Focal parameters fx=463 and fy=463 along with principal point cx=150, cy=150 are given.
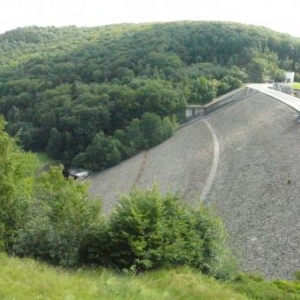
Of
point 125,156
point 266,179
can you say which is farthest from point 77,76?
point 266,179

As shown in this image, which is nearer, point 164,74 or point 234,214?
point 234,214

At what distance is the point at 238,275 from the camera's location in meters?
16.2

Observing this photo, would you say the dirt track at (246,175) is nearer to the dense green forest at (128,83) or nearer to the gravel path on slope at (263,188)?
the gravel path on slope at (263,188)

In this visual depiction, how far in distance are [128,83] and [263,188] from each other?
42665 mm

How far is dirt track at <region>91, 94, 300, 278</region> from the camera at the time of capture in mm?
24141

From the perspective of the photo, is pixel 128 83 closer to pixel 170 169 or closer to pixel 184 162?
pixel 170 169

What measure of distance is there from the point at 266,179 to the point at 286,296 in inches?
689

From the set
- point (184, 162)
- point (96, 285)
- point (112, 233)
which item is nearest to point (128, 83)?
point (184, 162)

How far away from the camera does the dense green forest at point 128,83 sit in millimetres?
58344

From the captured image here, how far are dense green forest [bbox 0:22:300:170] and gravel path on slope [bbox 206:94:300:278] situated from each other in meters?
15.1

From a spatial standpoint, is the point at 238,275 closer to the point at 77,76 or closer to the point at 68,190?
the point at 68,190

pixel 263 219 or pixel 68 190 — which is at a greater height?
pixel 68 190

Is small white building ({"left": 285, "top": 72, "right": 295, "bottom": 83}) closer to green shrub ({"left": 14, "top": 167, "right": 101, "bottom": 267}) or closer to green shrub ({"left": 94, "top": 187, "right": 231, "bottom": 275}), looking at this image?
green shrub ({"left": 94, "top": 187, "right": 231, "bottom": 275})

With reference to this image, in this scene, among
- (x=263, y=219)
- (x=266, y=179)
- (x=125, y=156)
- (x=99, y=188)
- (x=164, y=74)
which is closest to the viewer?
(x=263, y=219)
